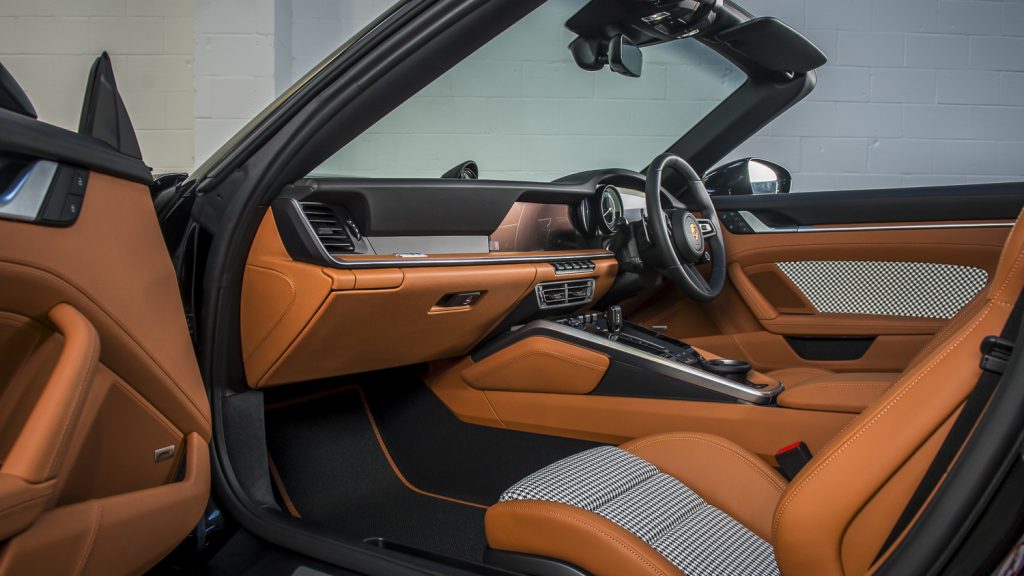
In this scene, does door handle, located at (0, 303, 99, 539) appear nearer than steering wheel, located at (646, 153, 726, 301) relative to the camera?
Yes

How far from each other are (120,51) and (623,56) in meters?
2.95

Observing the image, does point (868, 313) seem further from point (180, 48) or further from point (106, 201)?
point (180, 48)

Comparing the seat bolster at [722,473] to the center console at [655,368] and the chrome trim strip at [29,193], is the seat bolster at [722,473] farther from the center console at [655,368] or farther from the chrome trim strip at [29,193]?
the chrome trim strip at [29,193]

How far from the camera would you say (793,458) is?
1.50 metres

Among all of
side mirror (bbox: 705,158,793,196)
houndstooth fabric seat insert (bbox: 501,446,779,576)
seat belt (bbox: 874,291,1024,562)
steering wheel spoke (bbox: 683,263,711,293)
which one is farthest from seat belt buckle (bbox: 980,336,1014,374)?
side mirror (bbox: 705,158,793,196)

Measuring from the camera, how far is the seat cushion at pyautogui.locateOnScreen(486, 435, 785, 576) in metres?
0.96

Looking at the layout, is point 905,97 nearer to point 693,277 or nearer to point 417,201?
point 693,277

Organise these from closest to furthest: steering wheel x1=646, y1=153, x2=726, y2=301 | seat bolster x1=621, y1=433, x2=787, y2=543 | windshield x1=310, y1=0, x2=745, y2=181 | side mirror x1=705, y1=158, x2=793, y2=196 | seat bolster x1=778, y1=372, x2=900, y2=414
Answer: seat bolster x1=621, y1=433, x2=787, y2=543, seat bolster x1=778, y1=372, x2=900, y2=414, steering wheel x1=646, y1=153, x2=726, y2=301, side mirror x1=705, y1=158, x2=793, y2=196, windshield x1=310, y1=0, x2=745, y2=181

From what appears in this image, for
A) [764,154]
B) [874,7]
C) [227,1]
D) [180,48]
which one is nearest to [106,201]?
[227,1]

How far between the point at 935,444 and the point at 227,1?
3.51 m

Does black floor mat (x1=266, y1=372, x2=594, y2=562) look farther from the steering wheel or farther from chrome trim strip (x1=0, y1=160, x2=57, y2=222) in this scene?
chrome trim strip (x1=0, y1=160, x2=57, y2=222)

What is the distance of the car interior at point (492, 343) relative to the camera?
93cm

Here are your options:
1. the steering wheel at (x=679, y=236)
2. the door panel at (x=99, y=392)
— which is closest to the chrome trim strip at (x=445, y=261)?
the steering wheel at (x=679, y=236)

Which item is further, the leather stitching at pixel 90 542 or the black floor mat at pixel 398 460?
the black floor mat at pixel 398 460
